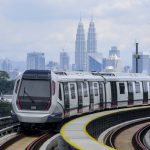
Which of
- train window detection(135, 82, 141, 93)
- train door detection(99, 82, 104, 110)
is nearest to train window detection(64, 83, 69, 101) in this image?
train door detection(99, 82, 104, 110)

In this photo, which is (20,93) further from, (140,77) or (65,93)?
(140,77)

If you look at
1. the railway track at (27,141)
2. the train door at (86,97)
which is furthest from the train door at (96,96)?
the railway track at (27,141)

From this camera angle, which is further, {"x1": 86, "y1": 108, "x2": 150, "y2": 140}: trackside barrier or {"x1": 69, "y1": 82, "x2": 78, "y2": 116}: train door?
{"x1": 69, "y1": 82, "x2": 78, "y2": 116}: train door

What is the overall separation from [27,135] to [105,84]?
13.1m

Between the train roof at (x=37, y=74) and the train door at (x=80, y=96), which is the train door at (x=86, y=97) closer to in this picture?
the train door at (x=80, y=96)

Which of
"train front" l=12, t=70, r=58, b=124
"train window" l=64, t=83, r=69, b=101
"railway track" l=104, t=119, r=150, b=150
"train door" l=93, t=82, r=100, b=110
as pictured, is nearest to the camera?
"railway track" l=104, t=119, r=150, b=150

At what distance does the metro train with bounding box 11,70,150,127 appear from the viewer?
2758 centimetres

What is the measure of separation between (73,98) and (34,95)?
4025 mm

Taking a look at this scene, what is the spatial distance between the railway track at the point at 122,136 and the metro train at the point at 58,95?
8.60ft

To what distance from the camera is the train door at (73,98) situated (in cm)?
3098

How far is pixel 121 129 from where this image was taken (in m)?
33.0

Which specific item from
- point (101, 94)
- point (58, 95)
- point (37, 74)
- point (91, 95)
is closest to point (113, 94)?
point (101, 94)

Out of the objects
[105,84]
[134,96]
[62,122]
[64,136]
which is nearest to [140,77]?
[134,96]

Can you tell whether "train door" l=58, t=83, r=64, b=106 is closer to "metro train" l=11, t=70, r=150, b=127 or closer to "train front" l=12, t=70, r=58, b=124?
"metro train" l=11, t=70, r=150, b=127
